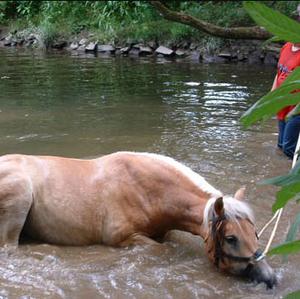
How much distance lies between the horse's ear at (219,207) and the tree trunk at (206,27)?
634cm

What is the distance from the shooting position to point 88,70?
1473 centimetres

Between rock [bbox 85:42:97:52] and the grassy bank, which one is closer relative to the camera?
the grassy bank

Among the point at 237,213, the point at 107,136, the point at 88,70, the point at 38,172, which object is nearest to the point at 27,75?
the point at 88,70

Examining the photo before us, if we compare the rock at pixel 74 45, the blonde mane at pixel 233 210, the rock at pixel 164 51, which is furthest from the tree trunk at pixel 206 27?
the rock at pixel 74 45

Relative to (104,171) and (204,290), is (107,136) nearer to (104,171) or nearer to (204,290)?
(104,171)

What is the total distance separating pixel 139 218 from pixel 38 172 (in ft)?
2.98

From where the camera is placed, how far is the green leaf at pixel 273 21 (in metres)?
0.79

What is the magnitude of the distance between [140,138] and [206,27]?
305cm

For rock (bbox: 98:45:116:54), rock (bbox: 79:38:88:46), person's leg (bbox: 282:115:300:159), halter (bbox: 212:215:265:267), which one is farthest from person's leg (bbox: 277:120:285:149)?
rock (bbox: 79:38:88:46)

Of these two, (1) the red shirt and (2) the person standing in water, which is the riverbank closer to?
(2) the person standing in water

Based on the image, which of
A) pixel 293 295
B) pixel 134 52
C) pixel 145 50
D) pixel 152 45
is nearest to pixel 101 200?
pixel 293 295

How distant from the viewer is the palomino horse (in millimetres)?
4066

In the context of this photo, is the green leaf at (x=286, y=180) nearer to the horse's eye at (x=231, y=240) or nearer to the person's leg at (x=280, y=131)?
the horse's eye at (x=231, y=240)

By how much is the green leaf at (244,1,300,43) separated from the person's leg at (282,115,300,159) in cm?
554
